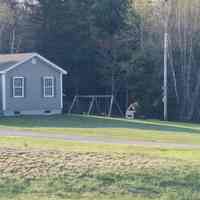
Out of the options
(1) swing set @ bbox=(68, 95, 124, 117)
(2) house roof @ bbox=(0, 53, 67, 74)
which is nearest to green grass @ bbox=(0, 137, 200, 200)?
(2) house roof @ bbox=(0, 53, 67, 74)

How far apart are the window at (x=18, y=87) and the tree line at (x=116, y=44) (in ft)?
33.7

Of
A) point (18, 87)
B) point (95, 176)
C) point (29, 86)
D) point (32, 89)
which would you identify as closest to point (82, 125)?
point (18, 87)

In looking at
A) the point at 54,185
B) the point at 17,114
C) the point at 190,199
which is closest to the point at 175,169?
the point at 190,199

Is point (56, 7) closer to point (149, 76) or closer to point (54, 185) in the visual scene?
point (149, 76)

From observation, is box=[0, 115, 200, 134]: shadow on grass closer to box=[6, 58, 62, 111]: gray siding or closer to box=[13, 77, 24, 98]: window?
box=[6, 58, 62, 111]: gray siding

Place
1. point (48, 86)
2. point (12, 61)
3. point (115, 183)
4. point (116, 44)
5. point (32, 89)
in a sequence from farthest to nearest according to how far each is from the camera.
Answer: point (116, 44) < point (48, 86) < point (32, 89) < point (12, 61) < point (115, 183)

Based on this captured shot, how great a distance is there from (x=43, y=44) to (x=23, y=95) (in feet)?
35.9

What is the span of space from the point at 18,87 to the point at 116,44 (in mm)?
12590

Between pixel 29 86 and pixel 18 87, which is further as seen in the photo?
pixel 29 86

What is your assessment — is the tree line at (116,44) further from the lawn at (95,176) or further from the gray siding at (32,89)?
the lawn at (95,176)

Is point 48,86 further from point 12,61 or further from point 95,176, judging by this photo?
point 95,176

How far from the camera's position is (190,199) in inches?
469

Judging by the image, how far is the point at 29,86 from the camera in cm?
4075

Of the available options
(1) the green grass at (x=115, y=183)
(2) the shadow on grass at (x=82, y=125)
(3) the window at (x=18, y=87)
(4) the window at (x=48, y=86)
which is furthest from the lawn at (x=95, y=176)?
(4) the window at (x=48, y=86)
